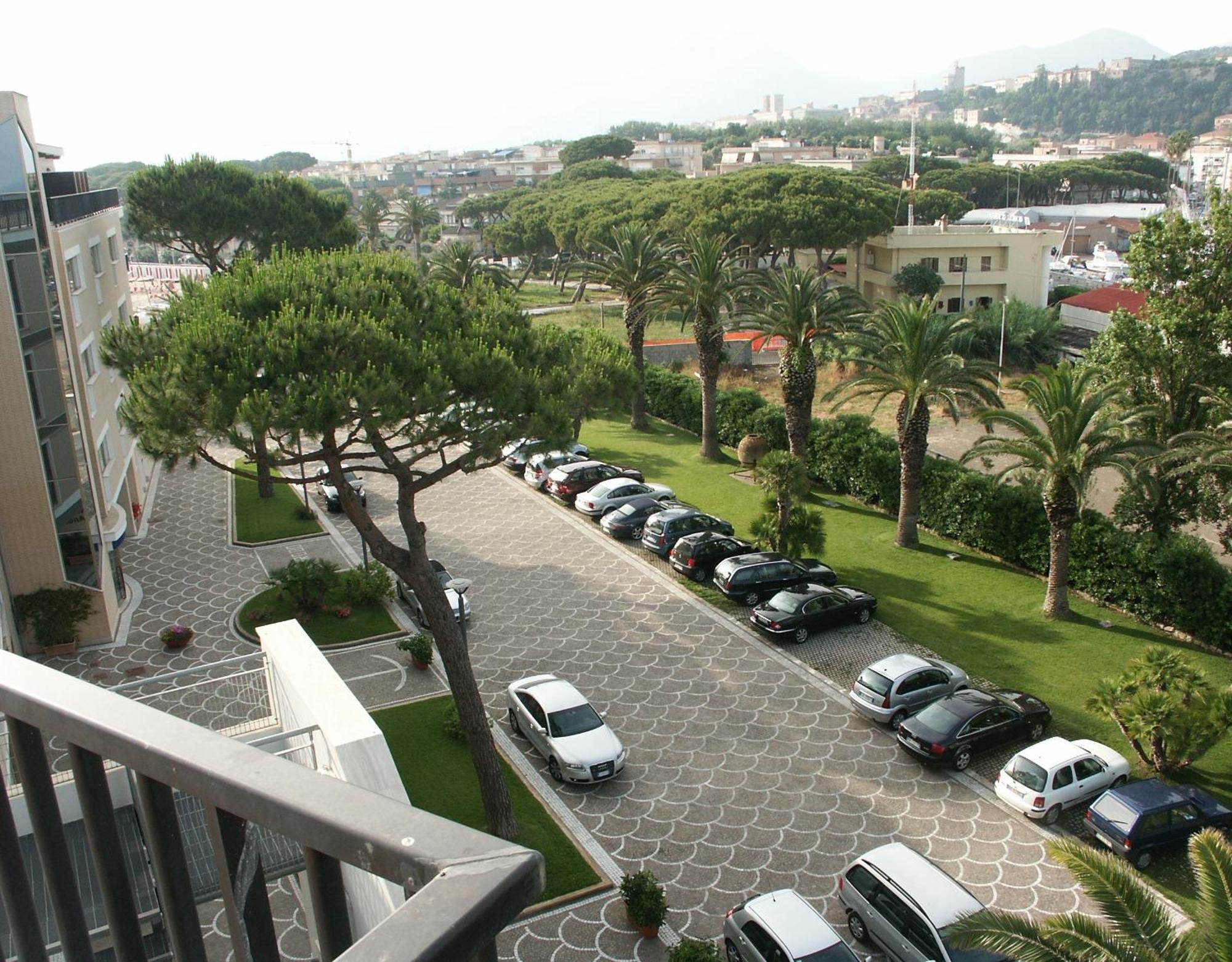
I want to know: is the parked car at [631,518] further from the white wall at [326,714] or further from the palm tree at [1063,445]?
the white wall at [326,714]

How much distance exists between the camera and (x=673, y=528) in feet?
93.1

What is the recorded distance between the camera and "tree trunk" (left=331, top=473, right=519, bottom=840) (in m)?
15.8

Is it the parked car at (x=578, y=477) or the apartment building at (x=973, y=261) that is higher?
the apartment building at (x=973, y=261)

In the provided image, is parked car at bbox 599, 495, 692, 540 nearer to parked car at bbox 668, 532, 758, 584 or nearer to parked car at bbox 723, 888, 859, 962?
parked car at bbox 668, 532, 758, 584

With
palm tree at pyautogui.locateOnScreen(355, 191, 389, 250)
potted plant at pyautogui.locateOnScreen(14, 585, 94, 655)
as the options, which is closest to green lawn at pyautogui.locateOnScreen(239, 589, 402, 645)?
potted plant at pyautogui.locateOnScreen(14, 585, 94, 655)

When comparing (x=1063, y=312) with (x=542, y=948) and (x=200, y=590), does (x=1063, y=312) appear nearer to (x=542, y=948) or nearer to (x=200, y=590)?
(x=200, y=590)

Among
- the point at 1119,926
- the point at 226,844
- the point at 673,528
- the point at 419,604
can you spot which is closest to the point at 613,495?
the point at 673,528

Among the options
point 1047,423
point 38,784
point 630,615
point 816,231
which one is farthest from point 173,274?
point 38,784

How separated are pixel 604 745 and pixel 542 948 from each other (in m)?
4.44

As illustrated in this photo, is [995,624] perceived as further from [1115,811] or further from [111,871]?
[111,871]

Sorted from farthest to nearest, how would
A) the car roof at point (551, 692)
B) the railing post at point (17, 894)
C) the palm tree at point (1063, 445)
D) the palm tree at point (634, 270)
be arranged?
the palm tree at point (634, 270)
the palm tree at point (1063, 445)
the car roof at point (551, 692)
the railing post at point (17, 894)

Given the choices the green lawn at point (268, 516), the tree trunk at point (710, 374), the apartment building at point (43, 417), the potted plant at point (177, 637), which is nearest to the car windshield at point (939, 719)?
the potted plant at point (177, 637)

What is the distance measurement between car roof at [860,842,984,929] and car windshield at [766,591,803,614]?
8.69 meters

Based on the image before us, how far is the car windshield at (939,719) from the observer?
18266 mm
